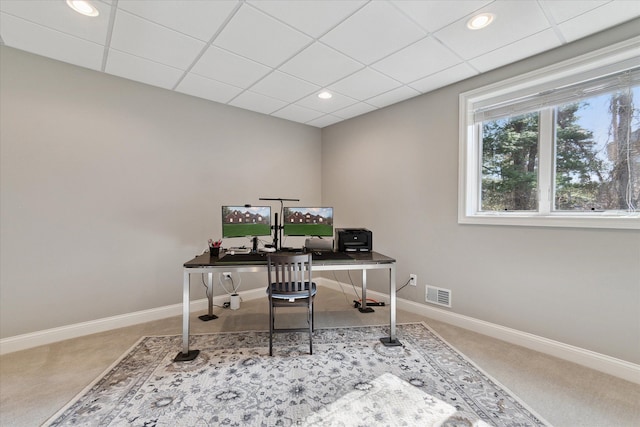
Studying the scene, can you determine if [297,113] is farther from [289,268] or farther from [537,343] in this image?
[537,343]

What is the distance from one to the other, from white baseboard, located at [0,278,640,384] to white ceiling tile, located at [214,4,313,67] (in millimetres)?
2886

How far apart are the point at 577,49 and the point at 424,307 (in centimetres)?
280

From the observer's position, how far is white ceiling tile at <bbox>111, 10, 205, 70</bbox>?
Result: 1.99 m

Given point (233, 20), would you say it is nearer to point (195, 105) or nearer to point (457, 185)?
point (195, 105)

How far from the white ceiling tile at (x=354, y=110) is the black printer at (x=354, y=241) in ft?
5.64

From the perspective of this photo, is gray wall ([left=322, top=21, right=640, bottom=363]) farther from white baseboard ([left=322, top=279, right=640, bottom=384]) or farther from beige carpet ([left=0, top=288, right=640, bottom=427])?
beige carpet ([left=0, top=288, right=640, bottom=427])

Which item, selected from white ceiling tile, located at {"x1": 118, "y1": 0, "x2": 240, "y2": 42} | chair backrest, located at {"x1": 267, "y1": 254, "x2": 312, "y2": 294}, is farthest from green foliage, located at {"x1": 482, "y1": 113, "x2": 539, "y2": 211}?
white ceiling tile, located at {"x1": 118, "y1": 0, "x2": 240, "y2": 42}

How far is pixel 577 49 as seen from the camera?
2156 mm

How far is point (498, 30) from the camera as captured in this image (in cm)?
202

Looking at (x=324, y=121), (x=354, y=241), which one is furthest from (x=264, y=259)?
(x=324, y=121)

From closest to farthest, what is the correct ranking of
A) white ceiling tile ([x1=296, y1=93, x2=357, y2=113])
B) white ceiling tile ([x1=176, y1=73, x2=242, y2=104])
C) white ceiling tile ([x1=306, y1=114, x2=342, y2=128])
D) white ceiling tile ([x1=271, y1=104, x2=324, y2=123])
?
white ceiling tile ([x1=176, y1=73, x2=242, y2=104])
white ceiling tile ([x1=296, y1=93, x2=357, y2=113])
white ceiling tile ([x1=271, y1=104, x2=324, y2=123])
white ceiling tile ([x1=306, y1=114, x2=342, y2=128])

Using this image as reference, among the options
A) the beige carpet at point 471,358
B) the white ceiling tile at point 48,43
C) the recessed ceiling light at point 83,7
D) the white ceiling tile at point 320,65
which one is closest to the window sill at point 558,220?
the beige carpet at point 471,358

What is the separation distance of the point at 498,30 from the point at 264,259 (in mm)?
2737

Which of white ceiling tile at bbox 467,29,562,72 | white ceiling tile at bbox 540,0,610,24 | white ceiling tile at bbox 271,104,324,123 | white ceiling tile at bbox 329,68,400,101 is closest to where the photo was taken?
white ceiling tile at bbox 540,0,610,24
